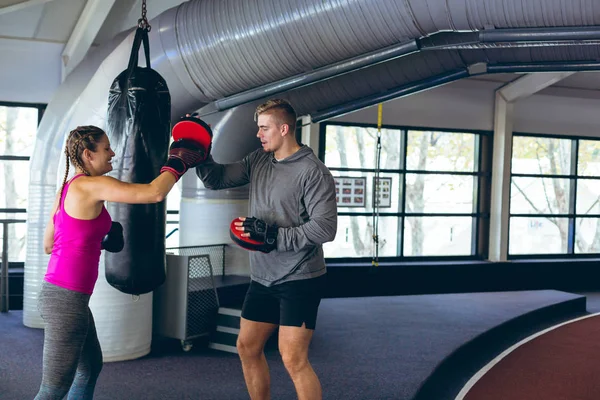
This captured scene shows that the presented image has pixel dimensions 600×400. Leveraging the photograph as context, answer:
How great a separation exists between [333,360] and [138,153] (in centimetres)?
237

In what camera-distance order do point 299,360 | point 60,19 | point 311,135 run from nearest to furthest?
1. point 299,360
2. point 60,19
3. point 311,135

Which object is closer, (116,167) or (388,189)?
(116,167)

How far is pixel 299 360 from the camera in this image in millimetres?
2896

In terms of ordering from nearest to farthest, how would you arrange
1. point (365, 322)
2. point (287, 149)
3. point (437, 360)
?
point (287, 149) → point (437, 360) → point (365, 322)

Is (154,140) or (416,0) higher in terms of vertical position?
(416,0)

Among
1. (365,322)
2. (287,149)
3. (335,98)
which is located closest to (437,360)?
(365,322)

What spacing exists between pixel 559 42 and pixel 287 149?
1656mm

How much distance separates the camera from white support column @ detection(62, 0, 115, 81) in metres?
5.80

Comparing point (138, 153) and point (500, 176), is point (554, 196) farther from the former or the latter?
point (138, 153)

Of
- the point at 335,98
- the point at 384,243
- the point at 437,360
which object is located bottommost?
the point at 437,360

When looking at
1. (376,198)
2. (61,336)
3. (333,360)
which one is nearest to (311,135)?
(376,198)

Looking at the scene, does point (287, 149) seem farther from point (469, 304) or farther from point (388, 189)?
point (388, 189)

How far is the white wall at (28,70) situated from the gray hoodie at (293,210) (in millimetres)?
4139

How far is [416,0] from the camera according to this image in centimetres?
349
